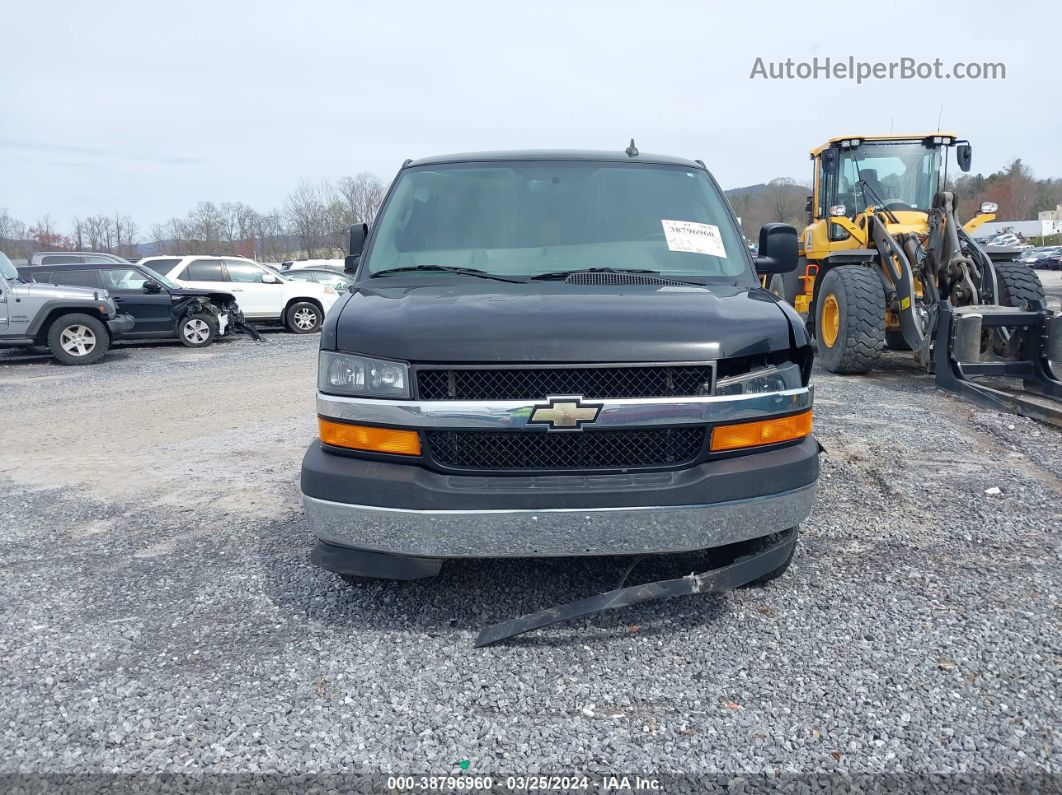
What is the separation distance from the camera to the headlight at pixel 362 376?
108 inches

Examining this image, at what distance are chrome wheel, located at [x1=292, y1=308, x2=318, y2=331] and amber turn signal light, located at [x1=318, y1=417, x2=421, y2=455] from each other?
576 inches

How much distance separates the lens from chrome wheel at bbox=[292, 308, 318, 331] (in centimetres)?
1681

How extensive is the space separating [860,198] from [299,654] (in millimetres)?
9140

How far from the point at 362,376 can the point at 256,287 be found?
48.3ft

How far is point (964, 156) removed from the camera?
31.4 feet

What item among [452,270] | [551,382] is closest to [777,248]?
[452,270]

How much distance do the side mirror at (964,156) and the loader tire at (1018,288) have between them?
74.5 inches

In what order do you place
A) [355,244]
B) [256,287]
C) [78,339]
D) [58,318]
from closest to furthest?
[355,244]
[58,318]
[78,339]
[256,287]

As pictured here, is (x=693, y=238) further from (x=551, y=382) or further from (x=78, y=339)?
(x=78, y=339)

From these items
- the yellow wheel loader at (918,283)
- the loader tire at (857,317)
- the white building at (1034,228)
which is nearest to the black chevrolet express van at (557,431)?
the yellow wheel loader at (918,283)

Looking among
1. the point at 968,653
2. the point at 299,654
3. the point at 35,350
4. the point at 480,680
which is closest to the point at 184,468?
the point at 299,654

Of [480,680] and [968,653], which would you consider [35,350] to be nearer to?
[480,680]

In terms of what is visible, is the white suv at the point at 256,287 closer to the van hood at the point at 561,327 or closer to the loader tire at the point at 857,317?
the loader tire at the point at 857,317

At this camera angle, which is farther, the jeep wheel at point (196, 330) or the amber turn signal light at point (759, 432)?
the jeep wheel at point (196, 330)
